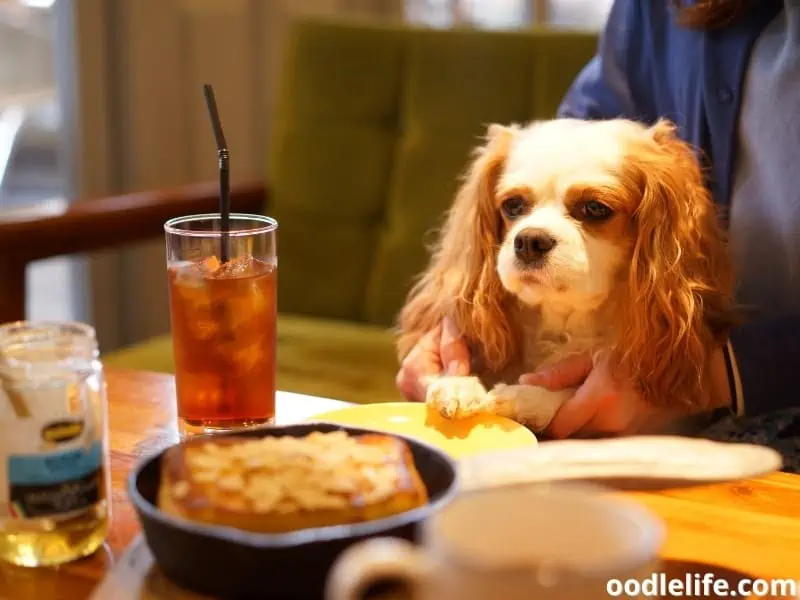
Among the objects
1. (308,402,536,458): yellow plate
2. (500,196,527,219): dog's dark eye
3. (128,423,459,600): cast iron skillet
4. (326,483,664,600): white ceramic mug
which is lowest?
(308,402,536,458): yellow plate

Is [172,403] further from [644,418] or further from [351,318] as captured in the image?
[351,318]

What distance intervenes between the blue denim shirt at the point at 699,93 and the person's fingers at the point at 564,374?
153mm

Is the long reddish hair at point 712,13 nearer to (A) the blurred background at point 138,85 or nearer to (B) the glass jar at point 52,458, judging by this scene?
(B) the glass jar at point 52,458

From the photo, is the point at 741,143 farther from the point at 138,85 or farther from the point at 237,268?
the point at 138,85

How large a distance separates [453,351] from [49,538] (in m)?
0.53

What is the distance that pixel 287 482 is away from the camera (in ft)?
2.20

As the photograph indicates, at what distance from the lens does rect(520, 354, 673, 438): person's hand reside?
1.03m

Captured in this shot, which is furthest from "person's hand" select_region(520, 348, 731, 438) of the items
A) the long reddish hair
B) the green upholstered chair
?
the green upholstered chair

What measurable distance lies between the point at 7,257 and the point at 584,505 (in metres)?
1.37

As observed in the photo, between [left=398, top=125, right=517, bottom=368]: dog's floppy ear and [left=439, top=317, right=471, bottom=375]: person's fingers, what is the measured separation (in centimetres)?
1

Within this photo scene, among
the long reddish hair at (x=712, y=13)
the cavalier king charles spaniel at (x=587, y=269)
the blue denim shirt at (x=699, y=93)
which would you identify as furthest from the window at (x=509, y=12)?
the cavalier king charles spaniel at (x=587, y=269)

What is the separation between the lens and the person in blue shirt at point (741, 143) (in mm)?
1105

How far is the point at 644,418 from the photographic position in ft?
3.55

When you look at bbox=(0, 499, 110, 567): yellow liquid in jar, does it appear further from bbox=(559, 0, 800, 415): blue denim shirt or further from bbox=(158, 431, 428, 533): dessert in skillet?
bbox=(559, 0, 800, 415): blue denim shirt
